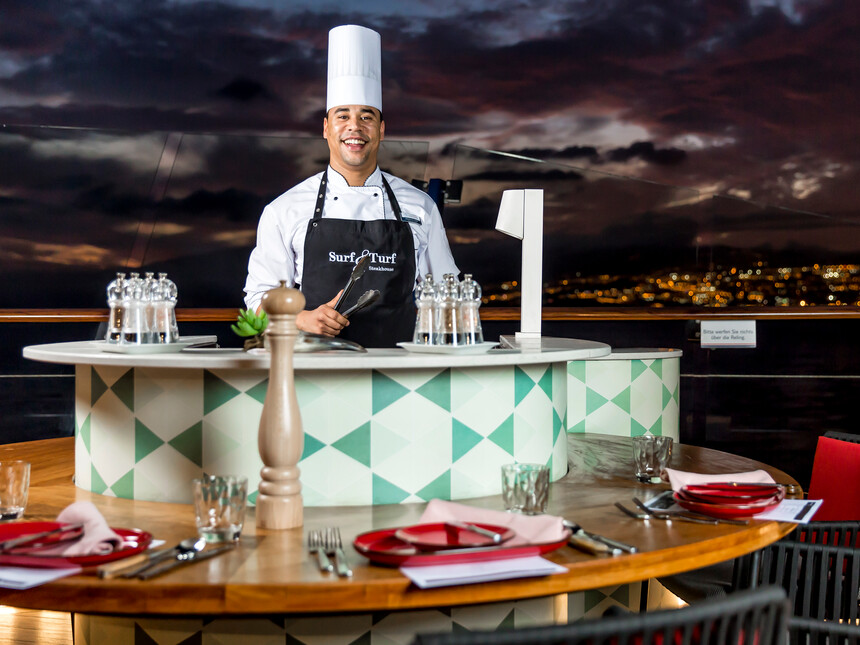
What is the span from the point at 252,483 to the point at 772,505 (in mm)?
966

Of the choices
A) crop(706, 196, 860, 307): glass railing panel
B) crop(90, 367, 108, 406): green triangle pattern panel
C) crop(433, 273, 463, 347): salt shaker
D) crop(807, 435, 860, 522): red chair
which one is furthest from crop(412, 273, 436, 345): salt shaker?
crop(706, 196, 860, 307): glass railing panel

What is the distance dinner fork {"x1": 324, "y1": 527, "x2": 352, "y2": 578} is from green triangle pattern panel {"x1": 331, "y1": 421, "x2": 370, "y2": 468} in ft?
0.73

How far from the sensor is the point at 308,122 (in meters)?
5.60

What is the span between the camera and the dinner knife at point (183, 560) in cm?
111

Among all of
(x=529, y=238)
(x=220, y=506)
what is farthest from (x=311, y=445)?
(x=529, y=238)

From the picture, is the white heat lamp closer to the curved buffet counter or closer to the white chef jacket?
the curved buffet counter

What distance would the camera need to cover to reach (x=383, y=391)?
5.12 ft

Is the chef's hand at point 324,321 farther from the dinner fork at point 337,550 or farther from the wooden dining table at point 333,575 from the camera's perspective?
the dinner fork at point 337,550

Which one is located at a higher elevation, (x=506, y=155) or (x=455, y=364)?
(x=506, y=155)

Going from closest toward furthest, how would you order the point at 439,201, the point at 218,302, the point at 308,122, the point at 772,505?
the point at 772,505
the point at 439,201
the point at 218,302
the point at 308,122

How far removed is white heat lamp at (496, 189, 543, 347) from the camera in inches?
85.7

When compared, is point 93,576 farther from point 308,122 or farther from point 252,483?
point 308,122

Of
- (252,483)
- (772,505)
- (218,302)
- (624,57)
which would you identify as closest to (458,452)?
(252,483)

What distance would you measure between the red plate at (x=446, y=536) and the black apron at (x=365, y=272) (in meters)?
1.61
